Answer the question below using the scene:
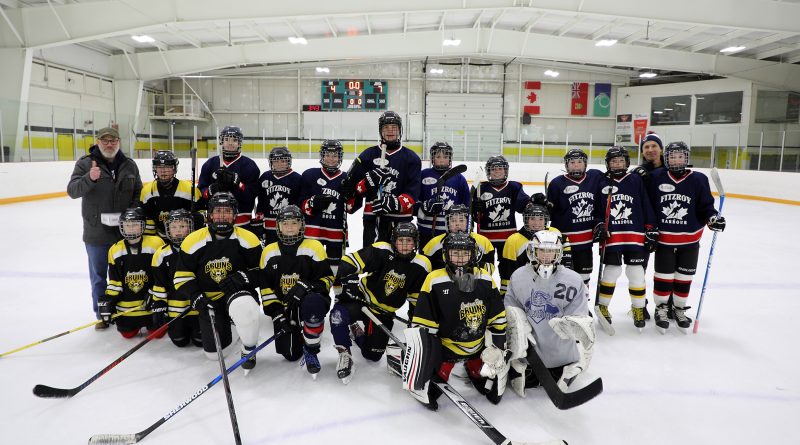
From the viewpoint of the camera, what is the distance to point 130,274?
2836 millimetres

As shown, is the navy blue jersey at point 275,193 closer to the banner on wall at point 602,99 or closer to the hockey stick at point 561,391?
the hockey stick at point 561,391

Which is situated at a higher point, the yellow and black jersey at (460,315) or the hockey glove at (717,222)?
the hockey glove at (717,222)

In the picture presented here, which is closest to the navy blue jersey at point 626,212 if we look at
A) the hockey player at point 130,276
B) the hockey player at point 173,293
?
the hockey player at point 173,293

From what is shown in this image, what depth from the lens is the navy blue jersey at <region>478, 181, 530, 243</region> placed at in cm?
331

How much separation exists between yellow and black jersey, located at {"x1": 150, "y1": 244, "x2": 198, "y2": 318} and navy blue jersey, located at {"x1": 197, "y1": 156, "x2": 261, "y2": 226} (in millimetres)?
703

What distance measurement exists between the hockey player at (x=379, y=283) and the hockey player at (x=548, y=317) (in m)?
0.56

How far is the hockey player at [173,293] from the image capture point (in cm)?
268

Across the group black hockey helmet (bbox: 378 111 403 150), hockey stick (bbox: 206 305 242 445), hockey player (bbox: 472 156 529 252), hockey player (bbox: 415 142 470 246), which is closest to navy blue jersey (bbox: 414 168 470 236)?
hockey player (bbox: 415 142 470 246)

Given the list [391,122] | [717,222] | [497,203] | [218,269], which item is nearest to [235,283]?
[218,269]

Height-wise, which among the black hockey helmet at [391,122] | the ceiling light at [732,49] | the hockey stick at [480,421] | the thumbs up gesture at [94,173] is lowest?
the hockey stick at [480,421]

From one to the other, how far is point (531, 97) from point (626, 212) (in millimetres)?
13985

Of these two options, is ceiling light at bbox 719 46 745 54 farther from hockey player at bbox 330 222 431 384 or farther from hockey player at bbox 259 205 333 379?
hockey player at bbox 259 205 333 379

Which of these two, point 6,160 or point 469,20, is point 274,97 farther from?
point 6,160

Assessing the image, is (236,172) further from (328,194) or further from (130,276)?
(130,276)
